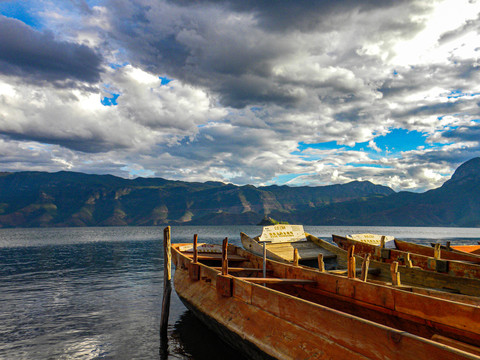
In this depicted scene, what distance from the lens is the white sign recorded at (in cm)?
2055

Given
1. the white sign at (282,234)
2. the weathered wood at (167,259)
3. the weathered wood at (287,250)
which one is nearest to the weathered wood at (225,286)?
the weathered wood at (167,259)

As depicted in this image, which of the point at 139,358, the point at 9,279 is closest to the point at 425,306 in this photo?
the point at 139,358

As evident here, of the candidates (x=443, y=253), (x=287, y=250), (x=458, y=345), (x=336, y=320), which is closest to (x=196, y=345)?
(x=336, y=320)

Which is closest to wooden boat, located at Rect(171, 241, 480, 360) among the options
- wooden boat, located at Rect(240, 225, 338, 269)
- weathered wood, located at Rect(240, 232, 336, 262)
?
weathered wood, located at Rect(240, 232, 336, 262)

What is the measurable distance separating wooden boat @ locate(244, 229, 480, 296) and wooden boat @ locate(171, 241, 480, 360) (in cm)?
150

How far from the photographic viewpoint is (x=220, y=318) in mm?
9422

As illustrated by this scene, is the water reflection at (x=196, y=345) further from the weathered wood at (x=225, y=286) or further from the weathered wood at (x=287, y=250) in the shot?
the weathered wood at (x=287, y=250)

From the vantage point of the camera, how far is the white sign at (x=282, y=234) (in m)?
20.5

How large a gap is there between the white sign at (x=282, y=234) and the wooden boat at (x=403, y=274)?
58 cm

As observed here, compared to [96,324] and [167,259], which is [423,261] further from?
[96,324]

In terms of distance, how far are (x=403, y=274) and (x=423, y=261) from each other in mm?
2838

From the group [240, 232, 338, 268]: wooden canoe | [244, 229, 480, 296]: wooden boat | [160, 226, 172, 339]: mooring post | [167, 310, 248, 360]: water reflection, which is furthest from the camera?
[240, 232, 338, 268]: wooden canoe

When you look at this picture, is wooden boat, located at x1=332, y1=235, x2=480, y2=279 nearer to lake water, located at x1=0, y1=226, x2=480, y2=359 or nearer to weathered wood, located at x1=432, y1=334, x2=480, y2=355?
weathered wood, located at x1=432, y1=334, x2=480, y2=355

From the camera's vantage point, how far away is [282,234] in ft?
69.1
